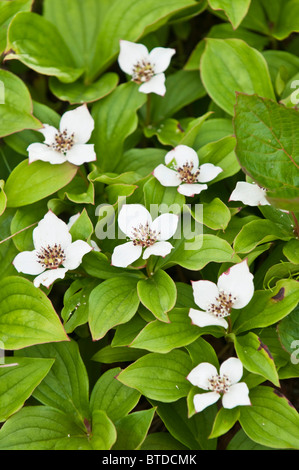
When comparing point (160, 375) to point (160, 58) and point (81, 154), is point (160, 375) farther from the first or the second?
point (160, 58)

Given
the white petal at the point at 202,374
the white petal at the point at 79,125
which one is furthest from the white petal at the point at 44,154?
the white petal at the point at 202,374

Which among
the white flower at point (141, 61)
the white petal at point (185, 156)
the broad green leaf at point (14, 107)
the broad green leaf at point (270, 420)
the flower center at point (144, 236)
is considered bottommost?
the broad green leaf at point (270, 420)

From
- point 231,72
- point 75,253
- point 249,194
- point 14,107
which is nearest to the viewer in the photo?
point 75,253

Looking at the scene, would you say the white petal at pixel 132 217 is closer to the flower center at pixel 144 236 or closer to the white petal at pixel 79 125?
the flower center at pixel 144 236

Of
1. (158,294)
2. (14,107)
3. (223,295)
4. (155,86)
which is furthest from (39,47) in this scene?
(223,295)

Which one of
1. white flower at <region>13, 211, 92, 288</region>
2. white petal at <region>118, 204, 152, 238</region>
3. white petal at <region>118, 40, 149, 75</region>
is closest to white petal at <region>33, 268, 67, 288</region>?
white flower at <region>13, 211, 92, 288</region>

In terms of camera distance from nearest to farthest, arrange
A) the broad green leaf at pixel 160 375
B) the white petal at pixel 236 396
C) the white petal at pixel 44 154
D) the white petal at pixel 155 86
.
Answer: the white petal at pixel 236 396
the broad green leaf at pixel 160 375
the white petal at pixel 44 154
the white petal at pixel 155 86
